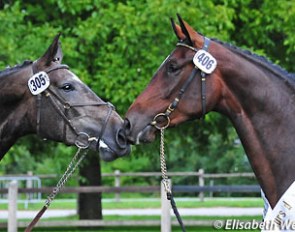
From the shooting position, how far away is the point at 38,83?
18.7 ft

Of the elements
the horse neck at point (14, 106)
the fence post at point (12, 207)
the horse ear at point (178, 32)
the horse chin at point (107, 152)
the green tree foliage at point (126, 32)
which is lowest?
the fence post at point (12, 207)

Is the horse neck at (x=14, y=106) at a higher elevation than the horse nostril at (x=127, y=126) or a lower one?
higher

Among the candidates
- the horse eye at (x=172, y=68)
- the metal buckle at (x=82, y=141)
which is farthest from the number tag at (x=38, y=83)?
the horse eye at (x=172, y=68)

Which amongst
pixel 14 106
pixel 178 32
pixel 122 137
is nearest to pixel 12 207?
pixel 14 106

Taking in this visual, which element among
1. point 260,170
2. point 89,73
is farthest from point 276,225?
point 89,73

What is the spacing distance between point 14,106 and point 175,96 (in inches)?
51.1

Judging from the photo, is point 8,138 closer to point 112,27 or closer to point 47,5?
point 112,27

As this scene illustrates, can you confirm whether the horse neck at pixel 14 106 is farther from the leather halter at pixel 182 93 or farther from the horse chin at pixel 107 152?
the leather halter at pixel 182 93

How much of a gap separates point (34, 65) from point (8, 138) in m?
0.62

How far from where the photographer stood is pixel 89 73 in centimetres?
1426

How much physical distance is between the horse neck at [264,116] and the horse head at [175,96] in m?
0.15

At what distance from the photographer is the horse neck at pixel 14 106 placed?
5.73 meters

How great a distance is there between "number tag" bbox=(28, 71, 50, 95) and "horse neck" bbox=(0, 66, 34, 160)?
6cm

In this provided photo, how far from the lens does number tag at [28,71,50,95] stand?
18.7ft
